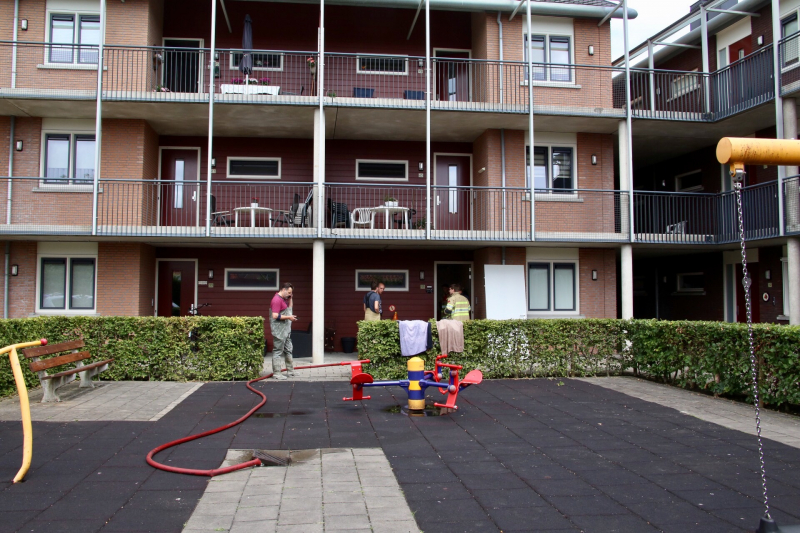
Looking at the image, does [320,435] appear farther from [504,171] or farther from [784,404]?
[504,171]

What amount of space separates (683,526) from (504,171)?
12.5 meters

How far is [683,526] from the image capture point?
4.32 meters

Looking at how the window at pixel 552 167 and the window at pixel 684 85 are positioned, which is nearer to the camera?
Answer: the window at pixel 552 167

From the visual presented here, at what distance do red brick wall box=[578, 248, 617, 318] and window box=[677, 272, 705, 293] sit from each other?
373 centimetres

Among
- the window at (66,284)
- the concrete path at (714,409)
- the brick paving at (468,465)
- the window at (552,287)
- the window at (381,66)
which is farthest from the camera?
the window at (381,66)

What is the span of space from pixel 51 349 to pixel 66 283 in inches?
281

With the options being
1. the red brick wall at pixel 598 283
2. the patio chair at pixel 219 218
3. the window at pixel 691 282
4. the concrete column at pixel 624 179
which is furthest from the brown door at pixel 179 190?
the window at pixel 691 282

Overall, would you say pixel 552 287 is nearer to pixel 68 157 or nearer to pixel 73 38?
pixel 68 157

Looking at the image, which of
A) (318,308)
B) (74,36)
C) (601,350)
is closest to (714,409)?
(601,350)

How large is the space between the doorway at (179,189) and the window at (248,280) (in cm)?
173

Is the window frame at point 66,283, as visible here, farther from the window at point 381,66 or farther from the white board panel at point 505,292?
the white board panel at point 505,292

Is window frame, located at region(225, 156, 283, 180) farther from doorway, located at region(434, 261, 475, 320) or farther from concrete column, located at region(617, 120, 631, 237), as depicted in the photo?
concrete column, located at region(617, 120, 631, 237)

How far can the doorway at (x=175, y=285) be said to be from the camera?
16.5 metres

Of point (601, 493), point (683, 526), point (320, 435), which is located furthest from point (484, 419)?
point (683, 526)
